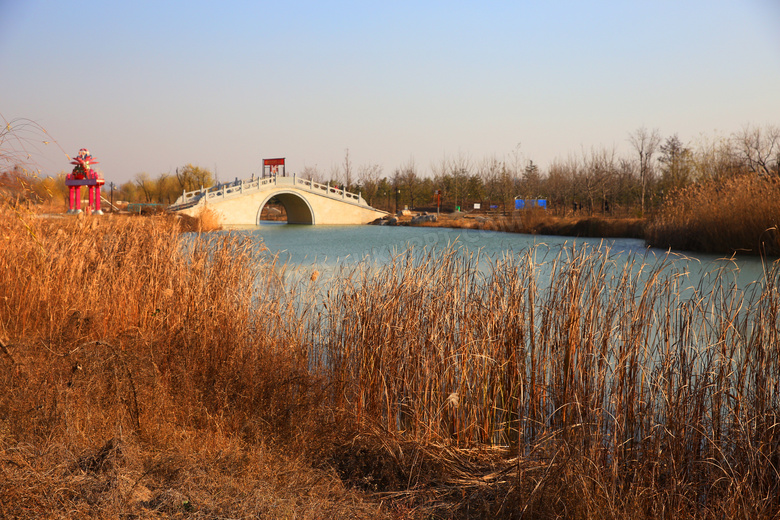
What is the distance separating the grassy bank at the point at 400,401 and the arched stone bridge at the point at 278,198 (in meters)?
25.4

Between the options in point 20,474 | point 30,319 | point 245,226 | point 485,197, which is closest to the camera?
point 20,474

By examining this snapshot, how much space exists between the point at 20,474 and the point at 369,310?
2.30m

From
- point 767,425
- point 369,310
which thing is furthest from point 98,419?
point 767,425

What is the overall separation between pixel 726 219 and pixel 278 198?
3121cm

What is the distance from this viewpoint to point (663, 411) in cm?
300

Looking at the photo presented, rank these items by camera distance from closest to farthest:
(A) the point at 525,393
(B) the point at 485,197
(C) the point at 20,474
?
(C) the point at 20,474, (A) the point at 525,393, (B) the point at 485,197

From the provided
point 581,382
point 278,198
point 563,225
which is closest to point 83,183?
point 278,198

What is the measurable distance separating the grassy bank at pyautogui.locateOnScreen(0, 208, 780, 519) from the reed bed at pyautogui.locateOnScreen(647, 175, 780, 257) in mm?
9146

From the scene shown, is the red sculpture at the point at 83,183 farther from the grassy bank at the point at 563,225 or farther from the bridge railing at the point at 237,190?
the grassy bank at the point at 563,225

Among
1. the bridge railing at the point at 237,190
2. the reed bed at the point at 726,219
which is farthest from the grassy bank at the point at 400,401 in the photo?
the bridge railing at the point at 237,190

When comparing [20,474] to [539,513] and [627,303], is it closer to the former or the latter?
[539,513]

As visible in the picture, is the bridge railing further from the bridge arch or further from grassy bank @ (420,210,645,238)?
grassy bank @ (420,210,645,238)

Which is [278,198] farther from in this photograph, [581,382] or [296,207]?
[581,382]

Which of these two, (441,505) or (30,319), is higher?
(30,319)
